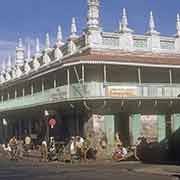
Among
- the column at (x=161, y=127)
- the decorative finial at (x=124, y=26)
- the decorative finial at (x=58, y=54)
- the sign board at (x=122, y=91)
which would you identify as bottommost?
the column at (x=161, y=127)

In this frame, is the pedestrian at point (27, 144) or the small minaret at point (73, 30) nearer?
the small minaret at point (73, 30)

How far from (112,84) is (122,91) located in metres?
0.77

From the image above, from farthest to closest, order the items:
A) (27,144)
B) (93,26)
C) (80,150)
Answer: (27,144) → (93,26) → (80,150)

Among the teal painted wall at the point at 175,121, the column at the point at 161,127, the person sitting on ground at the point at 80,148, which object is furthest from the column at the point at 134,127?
the person sitting on ground at the point at 80,148

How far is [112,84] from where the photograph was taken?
30.0 metres

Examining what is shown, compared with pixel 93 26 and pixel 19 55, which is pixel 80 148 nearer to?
pixel 93 26

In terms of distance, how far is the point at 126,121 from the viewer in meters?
31.3

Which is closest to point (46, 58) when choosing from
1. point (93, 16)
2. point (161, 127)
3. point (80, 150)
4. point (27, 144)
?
point (27, 144)

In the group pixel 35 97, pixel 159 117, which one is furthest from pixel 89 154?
pixel 35 97

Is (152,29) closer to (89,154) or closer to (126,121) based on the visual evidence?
(126,121)

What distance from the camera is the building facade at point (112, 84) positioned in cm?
2928

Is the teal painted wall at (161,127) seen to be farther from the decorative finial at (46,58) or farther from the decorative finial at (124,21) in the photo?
the decorative finial at (46,58)

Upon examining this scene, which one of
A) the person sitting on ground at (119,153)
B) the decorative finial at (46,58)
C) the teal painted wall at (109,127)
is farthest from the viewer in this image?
the decorative finial at (46,58)

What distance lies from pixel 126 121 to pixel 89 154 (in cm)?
375
